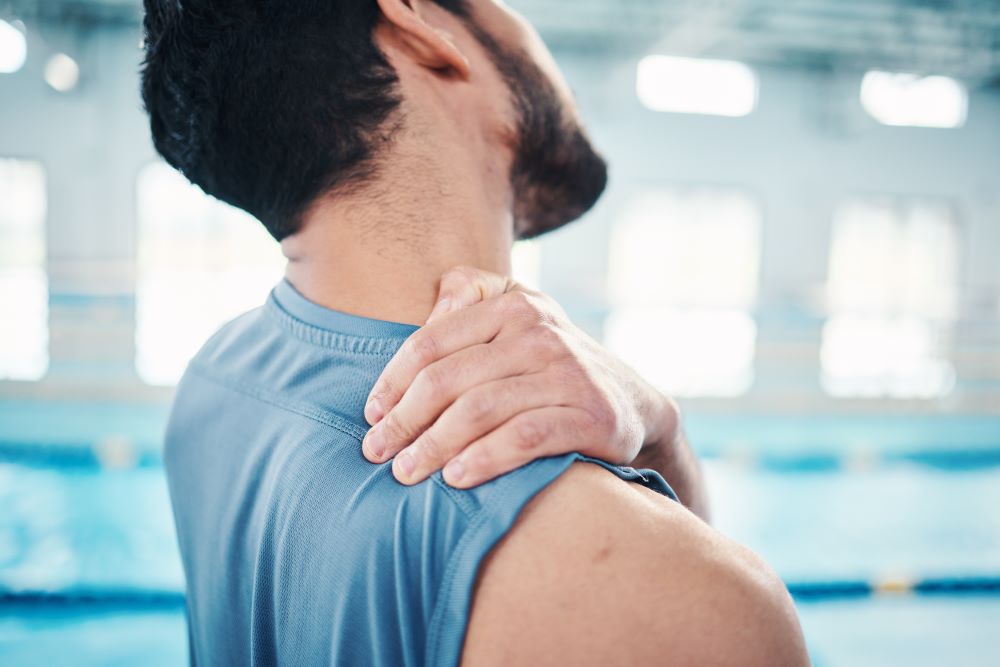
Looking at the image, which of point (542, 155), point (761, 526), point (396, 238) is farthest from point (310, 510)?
point (761, 526)

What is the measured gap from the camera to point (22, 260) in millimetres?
7707

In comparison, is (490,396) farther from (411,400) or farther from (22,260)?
(22,260)

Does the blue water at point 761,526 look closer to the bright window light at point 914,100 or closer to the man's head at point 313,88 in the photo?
the man's head at point 313,88

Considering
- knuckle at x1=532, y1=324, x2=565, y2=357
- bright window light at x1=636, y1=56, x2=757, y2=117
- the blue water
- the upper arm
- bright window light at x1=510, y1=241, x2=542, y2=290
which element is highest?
bright window light at x1=636, y1=56, x2=757, y2=117

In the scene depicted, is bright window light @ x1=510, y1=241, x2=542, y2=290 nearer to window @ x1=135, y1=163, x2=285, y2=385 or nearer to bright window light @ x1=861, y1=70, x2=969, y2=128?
window @ x1=135, y1=163, x2=285, y2=385

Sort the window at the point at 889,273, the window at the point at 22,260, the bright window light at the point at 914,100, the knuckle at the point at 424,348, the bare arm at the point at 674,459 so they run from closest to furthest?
the knuckle at the point at 424,348 < the bare arm at the point at 674,459 < the window at the point at 22,260 < the bright window light at the point at 914,100 < the window at the point at 889,273

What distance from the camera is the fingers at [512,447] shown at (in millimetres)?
554

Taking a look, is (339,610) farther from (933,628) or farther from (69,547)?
(69,547)

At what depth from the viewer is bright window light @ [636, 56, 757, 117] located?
8.18 m

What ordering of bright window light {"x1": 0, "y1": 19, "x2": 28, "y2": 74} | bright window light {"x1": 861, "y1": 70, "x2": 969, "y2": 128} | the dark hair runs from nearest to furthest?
the dark hair, bright window light {"x1": 0, "y1": 19, "x2": 28, "y2": 74}, bright window light {"x1": 861, "y1": 70, "x2": 969, "y2": 128}

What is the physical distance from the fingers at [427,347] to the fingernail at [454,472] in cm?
9

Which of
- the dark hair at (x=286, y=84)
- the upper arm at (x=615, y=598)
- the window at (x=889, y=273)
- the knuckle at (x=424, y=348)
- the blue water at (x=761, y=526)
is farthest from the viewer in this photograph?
the window at (x=889, y=273)

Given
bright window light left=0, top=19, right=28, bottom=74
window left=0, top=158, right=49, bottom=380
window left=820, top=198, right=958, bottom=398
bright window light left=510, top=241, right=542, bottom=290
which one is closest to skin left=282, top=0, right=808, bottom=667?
window left=0, top=158, right=49, bottom=380

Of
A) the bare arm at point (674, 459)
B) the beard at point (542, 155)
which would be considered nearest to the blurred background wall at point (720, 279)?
the bare arm at point (674, 459)
